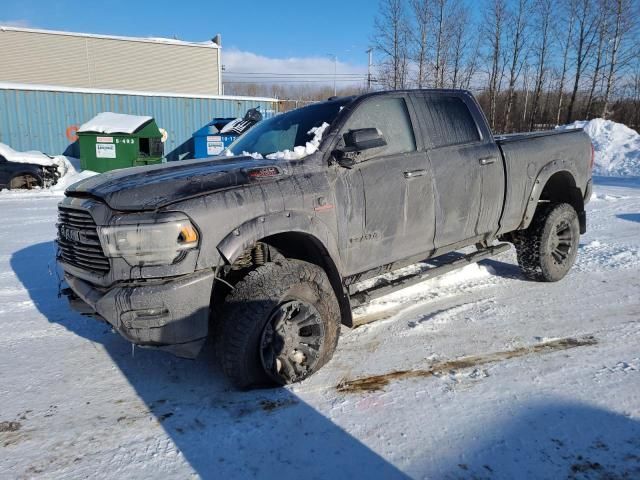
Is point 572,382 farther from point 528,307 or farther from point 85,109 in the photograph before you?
point 85,109

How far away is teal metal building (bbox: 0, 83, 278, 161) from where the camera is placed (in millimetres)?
16984

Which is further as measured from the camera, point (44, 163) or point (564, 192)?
point (44, 163)

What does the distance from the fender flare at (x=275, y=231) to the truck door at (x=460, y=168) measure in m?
1.20

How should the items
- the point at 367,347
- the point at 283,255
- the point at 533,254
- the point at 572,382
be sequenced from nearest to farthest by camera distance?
the point at 572,382, the point at 283,255, the point at 367,347, the point at 533,254

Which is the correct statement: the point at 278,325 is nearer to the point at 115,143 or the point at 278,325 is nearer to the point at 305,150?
the point at 305,150

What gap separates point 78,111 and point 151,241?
18.5 metres

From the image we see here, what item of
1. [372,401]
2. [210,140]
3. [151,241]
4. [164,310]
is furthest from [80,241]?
[210,140]

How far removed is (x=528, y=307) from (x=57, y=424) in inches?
151

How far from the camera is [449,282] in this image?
4969mm

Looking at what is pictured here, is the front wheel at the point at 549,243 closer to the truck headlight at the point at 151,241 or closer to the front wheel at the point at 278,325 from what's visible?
the front wheel at the point at 278,325

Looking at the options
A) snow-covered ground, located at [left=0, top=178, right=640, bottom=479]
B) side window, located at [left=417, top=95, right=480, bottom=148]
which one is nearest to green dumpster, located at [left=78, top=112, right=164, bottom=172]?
snow-covered ground, located at [left=0, top=178, right=640, bottom=479]

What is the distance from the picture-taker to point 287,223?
9.35ft

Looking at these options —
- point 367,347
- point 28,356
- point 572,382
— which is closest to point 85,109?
point 28,356

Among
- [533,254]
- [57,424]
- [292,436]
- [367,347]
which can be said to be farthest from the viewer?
[533,254]
